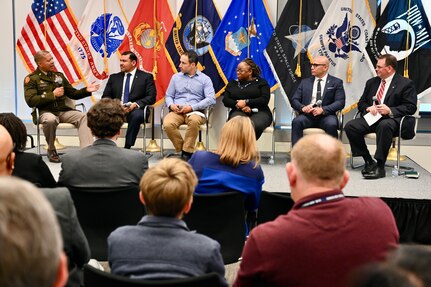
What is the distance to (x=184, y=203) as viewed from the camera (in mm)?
1896

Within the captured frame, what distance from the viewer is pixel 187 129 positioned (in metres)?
6.21

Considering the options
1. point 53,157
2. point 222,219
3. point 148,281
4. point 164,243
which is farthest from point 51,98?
point 148,281

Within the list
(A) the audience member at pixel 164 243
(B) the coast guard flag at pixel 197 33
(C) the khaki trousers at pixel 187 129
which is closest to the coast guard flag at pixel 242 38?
(B) the coast guard flag at pixel 197 33

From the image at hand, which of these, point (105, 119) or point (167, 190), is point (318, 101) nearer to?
point (105, 119)

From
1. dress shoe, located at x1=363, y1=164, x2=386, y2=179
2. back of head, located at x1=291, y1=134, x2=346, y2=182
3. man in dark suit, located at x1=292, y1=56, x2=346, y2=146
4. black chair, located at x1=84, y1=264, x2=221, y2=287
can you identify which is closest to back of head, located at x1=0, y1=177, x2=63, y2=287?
black chair, located at x1=84, y1=264, x2=221, y2=287

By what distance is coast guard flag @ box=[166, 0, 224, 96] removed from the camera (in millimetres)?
6820

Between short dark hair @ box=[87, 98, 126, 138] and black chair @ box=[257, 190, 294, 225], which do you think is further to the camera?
short dark hair @ box=[87, 98, 126, 138]

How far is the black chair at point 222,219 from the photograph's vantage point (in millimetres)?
2676

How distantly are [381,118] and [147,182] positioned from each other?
4.21 metres

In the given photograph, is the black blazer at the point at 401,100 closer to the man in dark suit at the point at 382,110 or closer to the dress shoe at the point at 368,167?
the man in dark suit at the point at 382,110

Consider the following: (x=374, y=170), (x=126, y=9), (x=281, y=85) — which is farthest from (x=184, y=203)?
(x=126, y=9)

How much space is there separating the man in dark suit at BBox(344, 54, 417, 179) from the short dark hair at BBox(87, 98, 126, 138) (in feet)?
10.1

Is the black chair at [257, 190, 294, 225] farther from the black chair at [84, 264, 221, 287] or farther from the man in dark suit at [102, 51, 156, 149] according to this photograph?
the man in dark suit at [102, 51, 156, 149]

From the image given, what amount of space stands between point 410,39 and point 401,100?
106 centimetres
